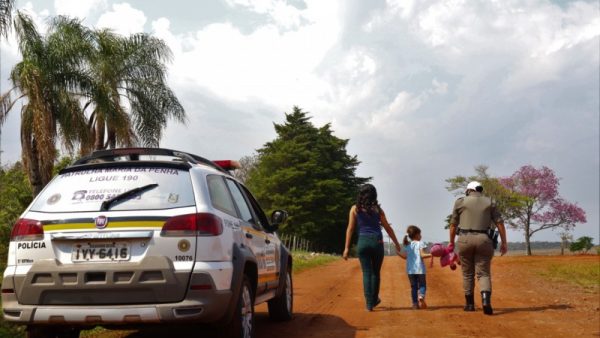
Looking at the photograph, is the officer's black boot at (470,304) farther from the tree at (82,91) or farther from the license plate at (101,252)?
the tree at (82,91)

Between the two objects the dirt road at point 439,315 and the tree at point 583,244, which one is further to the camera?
the tree at point 583,244

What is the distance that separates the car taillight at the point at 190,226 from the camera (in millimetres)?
4848

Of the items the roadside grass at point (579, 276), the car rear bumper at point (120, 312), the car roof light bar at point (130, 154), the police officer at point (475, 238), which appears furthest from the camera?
the roadside grass at point (579, 276)

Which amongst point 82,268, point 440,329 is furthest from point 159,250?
point 440,329

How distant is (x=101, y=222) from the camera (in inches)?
192

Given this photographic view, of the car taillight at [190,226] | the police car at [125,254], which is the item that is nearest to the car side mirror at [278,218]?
the police car at [125,254]

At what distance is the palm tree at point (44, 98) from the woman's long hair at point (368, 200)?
1114cm

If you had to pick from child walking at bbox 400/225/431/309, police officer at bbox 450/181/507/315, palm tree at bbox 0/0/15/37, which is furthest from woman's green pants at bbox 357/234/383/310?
palm tree at bbox 0/0/15/37

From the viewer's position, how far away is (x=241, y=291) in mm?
5371

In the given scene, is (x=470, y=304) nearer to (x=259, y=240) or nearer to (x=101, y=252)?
(x=259, y=240)

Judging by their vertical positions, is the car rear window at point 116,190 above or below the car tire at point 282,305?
above

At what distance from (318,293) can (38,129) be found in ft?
31.7

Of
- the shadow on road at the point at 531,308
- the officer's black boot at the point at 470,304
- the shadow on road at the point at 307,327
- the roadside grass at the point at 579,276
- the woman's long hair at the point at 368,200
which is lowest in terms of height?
the shadow on road at the point at 307,327

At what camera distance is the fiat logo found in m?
4.86
